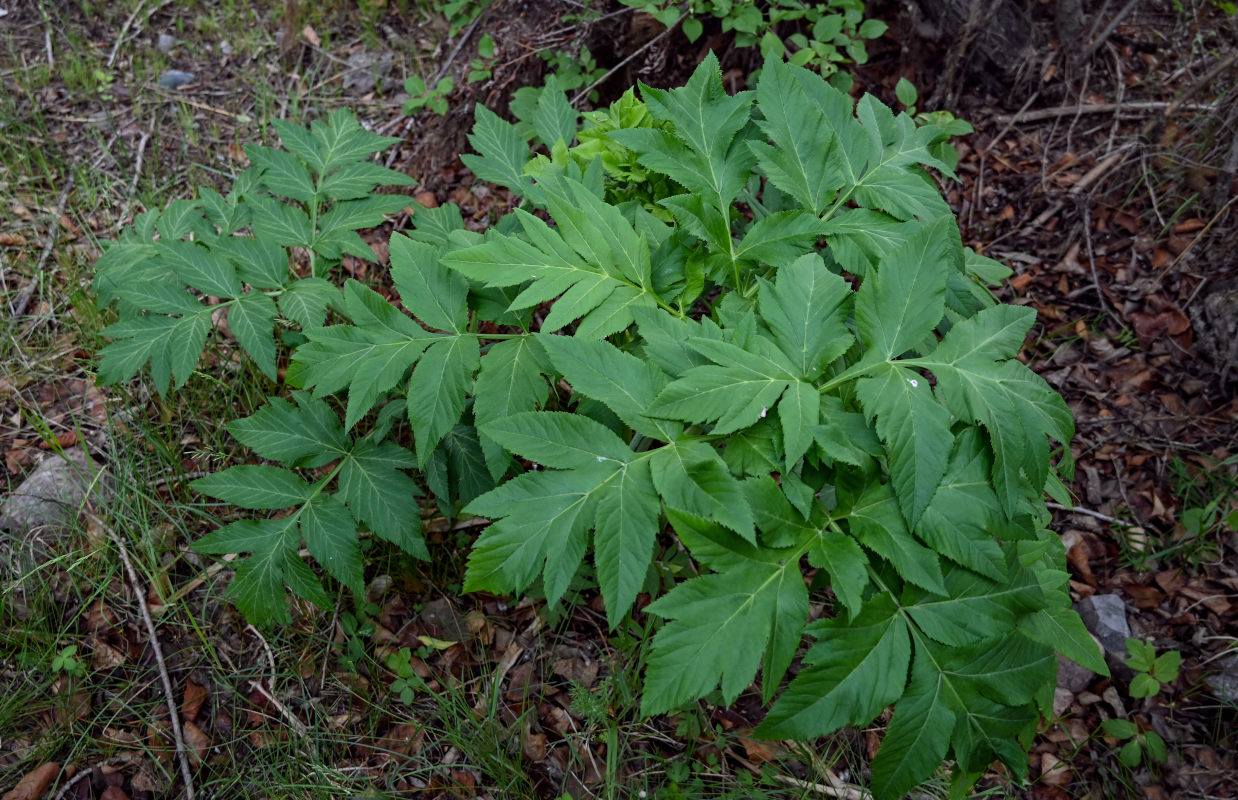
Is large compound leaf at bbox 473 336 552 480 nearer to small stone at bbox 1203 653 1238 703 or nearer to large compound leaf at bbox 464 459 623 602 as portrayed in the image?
large compound leaf at bbox 464 459 623 602

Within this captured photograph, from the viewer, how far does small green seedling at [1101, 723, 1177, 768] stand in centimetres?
260

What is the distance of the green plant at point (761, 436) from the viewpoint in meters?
1.73

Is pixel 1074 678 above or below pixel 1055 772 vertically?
above

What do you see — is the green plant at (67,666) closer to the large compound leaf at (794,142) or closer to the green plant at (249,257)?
the green plant at (249,257)

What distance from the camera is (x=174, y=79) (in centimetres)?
456

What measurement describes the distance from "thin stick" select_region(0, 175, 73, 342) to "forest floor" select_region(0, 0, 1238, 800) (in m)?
0.02

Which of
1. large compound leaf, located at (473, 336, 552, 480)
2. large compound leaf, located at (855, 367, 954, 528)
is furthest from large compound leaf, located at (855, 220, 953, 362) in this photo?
large compound leaf, located at (473, 336, 552, 480)

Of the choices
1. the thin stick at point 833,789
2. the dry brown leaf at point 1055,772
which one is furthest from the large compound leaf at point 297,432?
the dry brown leaf at point 1055,772

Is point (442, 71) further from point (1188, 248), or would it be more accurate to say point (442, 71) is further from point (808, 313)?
point (1188, 248)

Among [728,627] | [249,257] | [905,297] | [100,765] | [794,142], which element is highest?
[794,142]

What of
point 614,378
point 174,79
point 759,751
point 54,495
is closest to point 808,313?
point 614,378

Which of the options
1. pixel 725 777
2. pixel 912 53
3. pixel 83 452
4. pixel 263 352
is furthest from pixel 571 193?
pixel 912 53

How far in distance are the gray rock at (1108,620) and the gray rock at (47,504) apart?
144 inches

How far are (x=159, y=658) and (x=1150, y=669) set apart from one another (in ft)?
11.1
